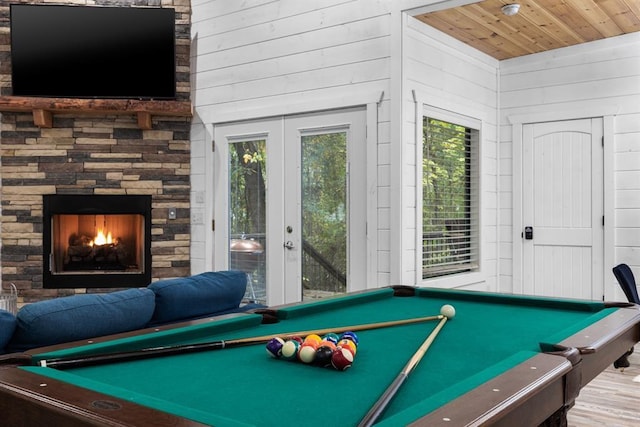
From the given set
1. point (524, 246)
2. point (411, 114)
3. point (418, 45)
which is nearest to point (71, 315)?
point (411, 114)

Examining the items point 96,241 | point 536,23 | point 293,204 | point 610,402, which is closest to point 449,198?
point 293,204

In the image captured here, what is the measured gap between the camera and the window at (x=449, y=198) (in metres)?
4.98

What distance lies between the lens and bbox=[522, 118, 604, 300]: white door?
216 inches

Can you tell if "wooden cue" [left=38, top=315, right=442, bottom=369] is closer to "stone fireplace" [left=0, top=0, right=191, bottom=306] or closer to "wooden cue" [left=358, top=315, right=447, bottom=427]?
"wooden cue" [left=358, top=315, right=447, bottom=427]

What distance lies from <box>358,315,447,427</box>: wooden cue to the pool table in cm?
2

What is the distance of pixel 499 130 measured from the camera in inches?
236

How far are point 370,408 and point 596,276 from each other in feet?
15.5

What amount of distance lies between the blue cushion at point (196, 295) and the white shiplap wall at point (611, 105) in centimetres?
371

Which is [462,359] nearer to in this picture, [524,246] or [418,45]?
[418,45]

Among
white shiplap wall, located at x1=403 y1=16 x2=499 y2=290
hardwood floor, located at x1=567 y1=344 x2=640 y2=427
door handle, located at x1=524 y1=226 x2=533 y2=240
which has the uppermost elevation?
white shiplap wall, located at x1=403 y1=16 x2=499 y2=290

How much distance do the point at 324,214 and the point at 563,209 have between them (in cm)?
235

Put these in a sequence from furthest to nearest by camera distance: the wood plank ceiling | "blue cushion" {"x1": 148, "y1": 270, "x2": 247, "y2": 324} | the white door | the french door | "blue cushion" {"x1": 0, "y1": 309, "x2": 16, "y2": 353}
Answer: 1. the white door
2. the french door
3. the wood plank ceiling
4. "blue cushion" {"x1": 148, "y1": 270, "x2": 247, "y2": 324}
5. "blue cushion" {"x1": 0, "y1": 309, "x2": 16, "y2": 353}

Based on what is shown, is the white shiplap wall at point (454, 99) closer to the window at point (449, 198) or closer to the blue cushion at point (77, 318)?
the window at point (449, 198)

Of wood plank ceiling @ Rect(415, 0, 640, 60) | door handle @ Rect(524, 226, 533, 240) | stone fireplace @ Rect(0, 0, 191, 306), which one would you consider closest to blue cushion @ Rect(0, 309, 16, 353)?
wood plank ceiling @ Rect(415, 0, 640, 60)
